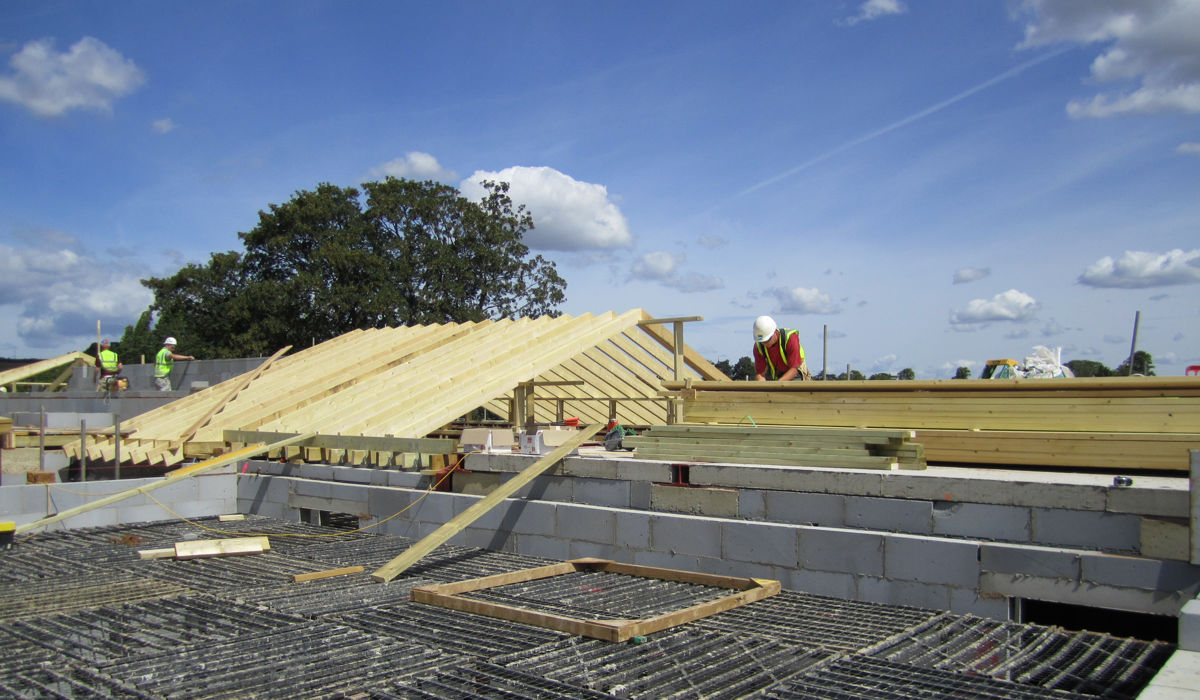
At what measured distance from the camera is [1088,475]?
622 centimetres

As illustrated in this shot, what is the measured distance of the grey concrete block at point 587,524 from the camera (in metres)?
7.13

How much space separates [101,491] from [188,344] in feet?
98.8

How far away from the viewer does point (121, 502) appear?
957 cm

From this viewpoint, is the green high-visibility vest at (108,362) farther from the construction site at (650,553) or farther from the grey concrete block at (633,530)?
the grey concrete block at (633,530)

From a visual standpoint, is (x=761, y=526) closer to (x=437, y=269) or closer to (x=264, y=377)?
(x=264, y=377)

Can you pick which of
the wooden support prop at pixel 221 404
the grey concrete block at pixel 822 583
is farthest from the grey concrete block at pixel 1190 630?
the wooden support prop at pixel 221 404

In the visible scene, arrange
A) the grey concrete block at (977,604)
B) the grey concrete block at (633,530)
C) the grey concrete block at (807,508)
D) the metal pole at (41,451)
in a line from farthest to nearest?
1. the metal pole at (41,451)
2. the grey concrete block at (633,530)
3. the grey concrete block at (807,508)
4. the grey concrete block at (977,604)

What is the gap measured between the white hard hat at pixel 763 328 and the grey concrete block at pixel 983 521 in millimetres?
3525

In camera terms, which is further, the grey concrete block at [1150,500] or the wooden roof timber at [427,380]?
the wooden roof timber at [427,380]

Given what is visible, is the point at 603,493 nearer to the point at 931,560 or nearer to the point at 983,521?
the point at 931,560

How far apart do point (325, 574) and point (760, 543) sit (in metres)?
3.40

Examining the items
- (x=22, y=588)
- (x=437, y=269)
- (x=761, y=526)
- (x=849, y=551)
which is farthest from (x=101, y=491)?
(x=437, y=269)

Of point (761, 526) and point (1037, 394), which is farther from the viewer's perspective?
point (1037, 394)

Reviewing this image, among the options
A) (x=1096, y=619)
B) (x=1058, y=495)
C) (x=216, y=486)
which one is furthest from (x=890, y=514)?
(x=216, y=486)
